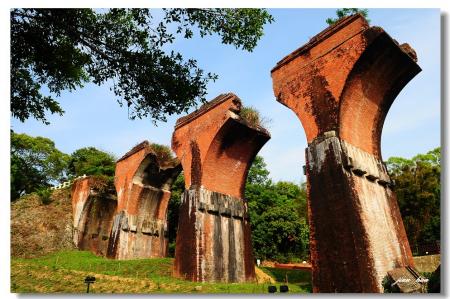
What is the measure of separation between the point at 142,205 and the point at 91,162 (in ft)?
36.9

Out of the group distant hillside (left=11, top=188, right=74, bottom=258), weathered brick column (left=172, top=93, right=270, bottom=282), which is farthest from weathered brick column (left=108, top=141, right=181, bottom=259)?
weathered brick column (left=172, top=93, right=270, bottom=282)

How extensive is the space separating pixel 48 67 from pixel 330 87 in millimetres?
6042

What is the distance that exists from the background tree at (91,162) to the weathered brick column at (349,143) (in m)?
19.2

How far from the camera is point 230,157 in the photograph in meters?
13.9

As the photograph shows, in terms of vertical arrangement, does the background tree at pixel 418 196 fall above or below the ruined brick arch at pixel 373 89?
below

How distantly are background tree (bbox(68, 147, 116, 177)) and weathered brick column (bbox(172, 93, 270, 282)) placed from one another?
14103 millimetres

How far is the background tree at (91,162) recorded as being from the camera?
89.2 ft

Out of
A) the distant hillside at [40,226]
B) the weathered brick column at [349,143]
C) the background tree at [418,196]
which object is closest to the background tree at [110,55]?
the weathered brick column at [349,143]

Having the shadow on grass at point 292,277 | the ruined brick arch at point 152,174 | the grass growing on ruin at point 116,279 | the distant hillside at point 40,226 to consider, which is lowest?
the shadow on grass at point 292,277

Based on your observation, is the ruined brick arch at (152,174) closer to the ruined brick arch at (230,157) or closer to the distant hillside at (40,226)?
the ruined brick arch at (230,157)

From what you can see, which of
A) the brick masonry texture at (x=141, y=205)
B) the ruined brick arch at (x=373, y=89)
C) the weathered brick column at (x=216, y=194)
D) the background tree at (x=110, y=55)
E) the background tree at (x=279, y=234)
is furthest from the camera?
the background tree at (x=279, y=234)

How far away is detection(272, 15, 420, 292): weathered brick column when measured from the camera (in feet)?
26.1
